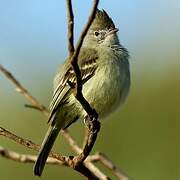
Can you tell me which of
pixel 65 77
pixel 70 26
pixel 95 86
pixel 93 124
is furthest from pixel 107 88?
pixel 70 26

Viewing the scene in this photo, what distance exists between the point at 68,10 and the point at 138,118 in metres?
5.38

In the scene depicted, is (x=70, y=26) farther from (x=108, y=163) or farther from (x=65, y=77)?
(x=65, y=77)

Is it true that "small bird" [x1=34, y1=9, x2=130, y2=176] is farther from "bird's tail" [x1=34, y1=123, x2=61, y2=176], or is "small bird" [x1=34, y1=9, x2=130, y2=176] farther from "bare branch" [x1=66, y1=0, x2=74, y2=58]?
"bare branch" [x1=66, y1=0, x2=74, y2=58]

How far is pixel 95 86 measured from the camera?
4312mm

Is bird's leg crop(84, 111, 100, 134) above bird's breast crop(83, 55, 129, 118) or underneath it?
above

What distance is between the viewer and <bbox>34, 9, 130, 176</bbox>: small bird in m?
4.30

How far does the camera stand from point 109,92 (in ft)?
14.0

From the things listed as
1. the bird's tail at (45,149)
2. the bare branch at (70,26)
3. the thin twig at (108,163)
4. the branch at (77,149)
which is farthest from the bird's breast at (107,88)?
the bare branch at (70,26)

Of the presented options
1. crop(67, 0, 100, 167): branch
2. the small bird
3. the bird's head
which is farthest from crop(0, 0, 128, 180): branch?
the bird's head

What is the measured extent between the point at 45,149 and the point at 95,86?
471mm

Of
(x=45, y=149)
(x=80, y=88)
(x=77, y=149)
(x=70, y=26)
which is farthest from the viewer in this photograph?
(x=45, y=149)

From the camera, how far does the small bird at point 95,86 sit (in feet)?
14.1

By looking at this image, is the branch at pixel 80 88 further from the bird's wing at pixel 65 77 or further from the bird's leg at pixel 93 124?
the bird's wing at pixel 65 77

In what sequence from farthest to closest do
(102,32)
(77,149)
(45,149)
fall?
(102,32) → (45,149) → (77,149)
